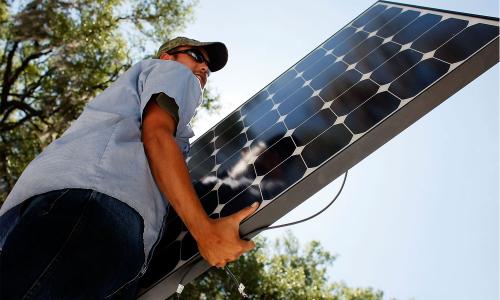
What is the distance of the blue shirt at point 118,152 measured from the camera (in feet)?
6.45

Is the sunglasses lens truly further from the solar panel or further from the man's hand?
the man's hand

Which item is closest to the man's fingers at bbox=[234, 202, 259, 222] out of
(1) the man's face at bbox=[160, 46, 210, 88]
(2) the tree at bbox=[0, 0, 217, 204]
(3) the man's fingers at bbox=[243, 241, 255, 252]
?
(3) the man's fingers at bbox=[243, 241, 255, 252]

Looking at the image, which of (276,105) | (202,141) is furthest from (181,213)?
(202,141)

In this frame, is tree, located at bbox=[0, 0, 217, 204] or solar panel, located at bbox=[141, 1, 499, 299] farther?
tree, located at bbox=[0, 0, 217, 204]

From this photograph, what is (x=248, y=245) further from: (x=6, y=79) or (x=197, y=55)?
(x=6, y=79)

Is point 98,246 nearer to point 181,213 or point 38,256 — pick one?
point 38,256

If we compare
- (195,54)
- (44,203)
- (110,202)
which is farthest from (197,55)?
(44,203)

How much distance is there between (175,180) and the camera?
6.58ft

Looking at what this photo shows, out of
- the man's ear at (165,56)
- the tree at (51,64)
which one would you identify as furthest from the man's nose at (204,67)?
the tree at (51,64)

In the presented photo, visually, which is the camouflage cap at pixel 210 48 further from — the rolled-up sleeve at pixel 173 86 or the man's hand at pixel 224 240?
the man's hand at pixel 224 240

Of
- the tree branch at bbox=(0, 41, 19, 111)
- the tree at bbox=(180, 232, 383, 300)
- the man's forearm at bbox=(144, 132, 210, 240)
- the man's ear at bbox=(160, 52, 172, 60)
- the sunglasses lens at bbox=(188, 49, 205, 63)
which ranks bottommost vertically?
the tree at bbox=(180, 232, 383, 300)

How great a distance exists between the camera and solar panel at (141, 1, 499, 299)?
6.95 feet

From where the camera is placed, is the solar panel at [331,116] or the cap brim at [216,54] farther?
the cap brim at [216,54]

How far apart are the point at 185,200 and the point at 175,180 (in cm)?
11
